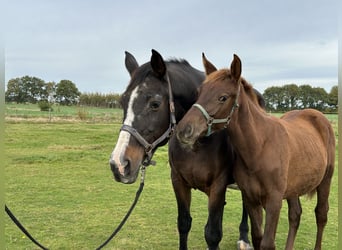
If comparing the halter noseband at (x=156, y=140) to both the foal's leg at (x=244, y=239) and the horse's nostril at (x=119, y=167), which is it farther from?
the foal's leg at (x=244, y=239)

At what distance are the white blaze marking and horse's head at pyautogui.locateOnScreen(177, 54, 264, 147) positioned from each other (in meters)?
0.39

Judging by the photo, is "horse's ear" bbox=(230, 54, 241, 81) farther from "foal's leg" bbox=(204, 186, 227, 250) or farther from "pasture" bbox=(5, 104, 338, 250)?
"foal's leg" bbox=(204, 186, 227, 250)

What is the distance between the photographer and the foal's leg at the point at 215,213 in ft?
10.2

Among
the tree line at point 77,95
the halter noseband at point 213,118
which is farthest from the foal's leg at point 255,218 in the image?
the tree line at point 77,95

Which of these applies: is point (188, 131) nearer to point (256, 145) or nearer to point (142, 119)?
point (142, 119)

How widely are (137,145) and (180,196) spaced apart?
119cm

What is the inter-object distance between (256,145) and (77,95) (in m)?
35.3

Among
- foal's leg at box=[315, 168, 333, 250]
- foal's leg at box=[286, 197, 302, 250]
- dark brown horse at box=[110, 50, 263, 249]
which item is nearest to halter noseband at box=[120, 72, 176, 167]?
dark brown horse at box=[110, 50, 263, 249]

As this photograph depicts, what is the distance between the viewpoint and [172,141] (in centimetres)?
329

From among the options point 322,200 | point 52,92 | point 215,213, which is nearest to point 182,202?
point 215,213

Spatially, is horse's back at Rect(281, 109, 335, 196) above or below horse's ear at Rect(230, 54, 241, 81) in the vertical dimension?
below

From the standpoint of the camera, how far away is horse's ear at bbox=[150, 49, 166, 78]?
264 centimetres

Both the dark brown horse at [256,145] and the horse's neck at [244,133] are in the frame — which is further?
the horse's neck at [244,133]

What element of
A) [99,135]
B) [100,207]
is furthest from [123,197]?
[99,135]
